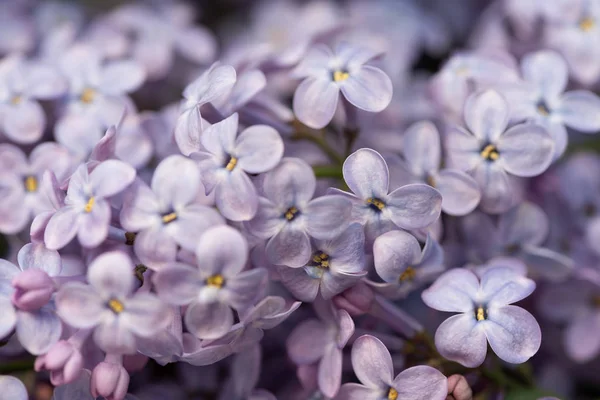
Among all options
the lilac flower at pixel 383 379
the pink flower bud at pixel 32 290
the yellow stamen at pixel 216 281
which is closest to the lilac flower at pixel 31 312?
the pink flower bud at pixel 32 290

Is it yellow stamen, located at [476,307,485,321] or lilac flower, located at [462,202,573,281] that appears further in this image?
lilac flower, located at [462,202,573,281]

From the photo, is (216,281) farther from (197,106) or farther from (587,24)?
(587,24)

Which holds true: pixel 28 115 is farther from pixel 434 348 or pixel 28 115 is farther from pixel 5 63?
pixel 434 348

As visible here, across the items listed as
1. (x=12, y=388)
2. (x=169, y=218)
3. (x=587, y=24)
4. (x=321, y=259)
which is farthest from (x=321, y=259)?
(x=587, y=24)

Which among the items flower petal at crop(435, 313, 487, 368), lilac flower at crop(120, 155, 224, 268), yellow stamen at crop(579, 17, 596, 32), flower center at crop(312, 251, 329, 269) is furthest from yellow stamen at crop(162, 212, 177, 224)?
yellow stamen at crop(579, 17, 596, 32)

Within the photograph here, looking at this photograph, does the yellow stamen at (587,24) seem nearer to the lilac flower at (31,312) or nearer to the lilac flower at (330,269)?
the lilac flower at (330,269)

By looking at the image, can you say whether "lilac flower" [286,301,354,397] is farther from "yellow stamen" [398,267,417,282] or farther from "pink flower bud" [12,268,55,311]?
"pink flower bud" [12,268,55,311]

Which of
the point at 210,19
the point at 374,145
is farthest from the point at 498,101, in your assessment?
the point at 210,19
